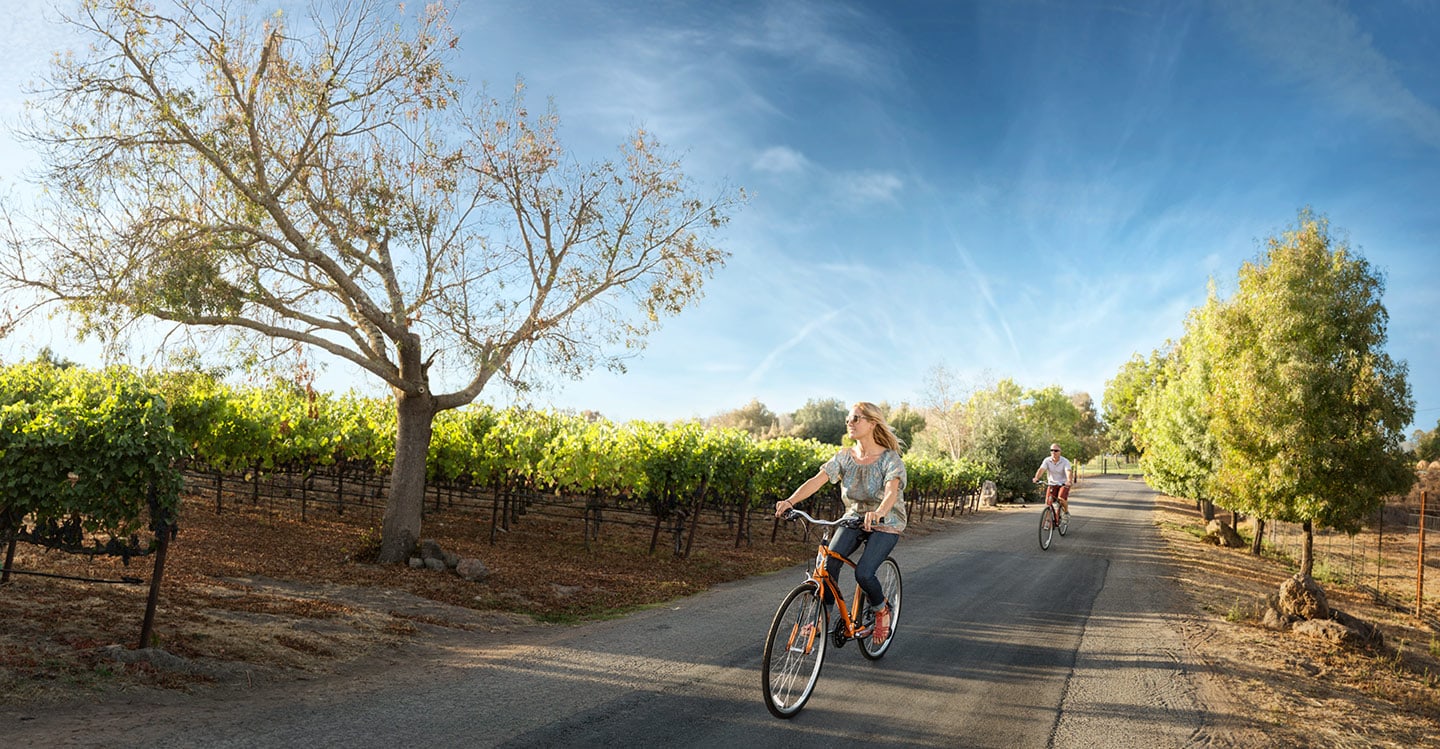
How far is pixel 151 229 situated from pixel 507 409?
5416 mm

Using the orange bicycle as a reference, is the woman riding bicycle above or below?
above

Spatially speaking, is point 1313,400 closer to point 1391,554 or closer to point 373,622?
point 1391,554

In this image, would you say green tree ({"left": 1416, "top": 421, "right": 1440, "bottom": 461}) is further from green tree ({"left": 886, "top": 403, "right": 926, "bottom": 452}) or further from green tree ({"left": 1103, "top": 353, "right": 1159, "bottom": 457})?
green tree ({"left": 886, "top": 403, "right": 926, "bottom": 452})

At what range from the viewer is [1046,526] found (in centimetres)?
1664

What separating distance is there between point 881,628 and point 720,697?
5.38 ft

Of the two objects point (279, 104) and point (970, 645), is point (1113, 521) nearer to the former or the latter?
point (970, 645)

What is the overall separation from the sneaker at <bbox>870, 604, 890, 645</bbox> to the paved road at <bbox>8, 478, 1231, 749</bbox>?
227 mm

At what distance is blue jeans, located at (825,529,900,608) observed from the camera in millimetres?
5723

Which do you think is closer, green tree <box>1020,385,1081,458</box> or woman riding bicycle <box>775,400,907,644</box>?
woman riding bicycle <box>775,400,907,644</box>

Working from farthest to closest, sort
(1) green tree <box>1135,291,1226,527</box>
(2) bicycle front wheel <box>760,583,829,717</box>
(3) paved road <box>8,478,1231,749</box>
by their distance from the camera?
(1) green tree <box>1135,291,1226,527</box>, (2) bicycle front wheel <box>760,583,829,717</box>, (3) paved road <box>8,478,1231,749</box>

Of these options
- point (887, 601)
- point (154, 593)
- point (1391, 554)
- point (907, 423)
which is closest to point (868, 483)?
point (887, 601)

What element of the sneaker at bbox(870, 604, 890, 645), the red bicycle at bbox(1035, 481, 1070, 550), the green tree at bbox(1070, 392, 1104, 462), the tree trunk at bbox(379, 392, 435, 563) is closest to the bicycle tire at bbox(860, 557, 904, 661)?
the sneaker at bbox(870, 604, 890, 645)

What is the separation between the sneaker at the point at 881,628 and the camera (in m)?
6.41

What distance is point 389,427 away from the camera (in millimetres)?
18297
